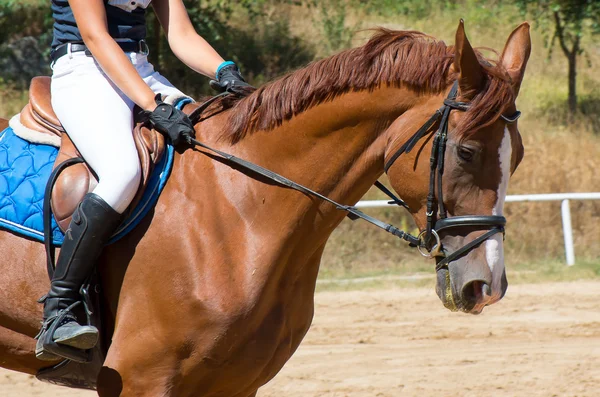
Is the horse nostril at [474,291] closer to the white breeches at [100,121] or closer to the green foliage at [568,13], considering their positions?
the white breeches at [100,121]

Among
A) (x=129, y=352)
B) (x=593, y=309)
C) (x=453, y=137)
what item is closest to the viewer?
(x=453, y=137)

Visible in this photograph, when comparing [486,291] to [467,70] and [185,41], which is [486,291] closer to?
[467,70]

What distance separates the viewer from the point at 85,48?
12.7ft

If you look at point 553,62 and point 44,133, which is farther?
point 553,62

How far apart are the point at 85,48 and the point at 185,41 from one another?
600mm

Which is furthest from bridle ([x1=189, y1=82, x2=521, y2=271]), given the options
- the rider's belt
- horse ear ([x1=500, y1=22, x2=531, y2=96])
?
the rider's belt

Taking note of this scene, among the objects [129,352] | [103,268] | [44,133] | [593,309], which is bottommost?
[593,309]

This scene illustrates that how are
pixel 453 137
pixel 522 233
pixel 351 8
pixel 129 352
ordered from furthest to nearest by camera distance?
pixel 351 8 → pixel 522 233 → pixel 129 352 → pixel 453 137

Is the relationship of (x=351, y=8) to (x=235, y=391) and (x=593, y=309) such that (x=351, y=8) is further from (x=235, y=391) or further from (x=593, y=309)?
(x=235, y=391)

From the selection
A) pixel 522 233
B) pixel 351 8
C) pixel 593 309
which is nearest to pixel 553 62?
pixel 351 8

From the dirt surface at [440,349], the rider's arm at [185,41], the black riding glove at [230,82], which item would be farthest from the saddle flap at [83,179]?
the dirt surface at [440,349]

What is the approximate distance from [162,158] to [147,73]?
0.62 m

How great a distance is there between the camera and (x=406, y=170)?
3.40 meters

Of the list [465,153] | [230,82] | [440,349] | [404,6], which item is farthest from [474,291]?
[404,6]
